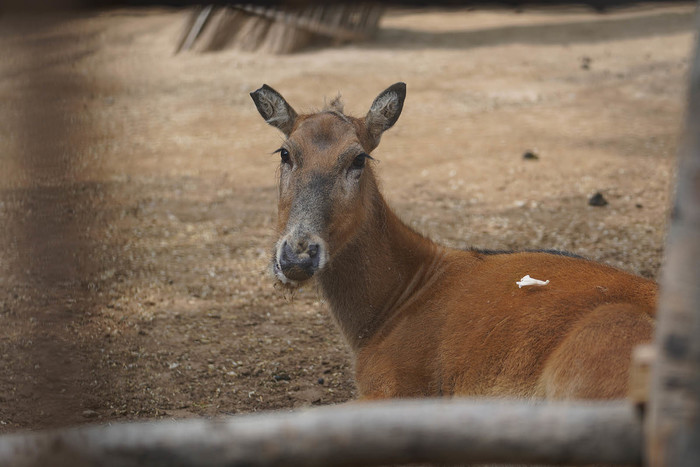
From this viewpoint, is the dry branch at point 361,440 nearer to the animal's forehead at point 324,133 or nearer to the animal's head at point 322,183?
the animal's head at point 322,183

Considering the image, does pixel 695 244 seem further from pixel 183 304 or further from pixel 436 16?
pixel 436 16

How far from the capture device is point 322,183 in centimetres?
414

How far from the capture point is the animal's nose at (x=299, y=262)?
12.5 feet

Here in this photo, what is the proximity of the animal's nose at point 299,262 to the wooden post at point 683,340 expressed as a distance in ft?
7.37

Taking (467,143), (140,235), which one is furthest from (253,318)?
(467,143)

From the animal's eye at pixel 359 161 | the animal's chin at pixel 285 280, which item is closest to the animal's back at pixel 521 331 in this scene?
the animal's chin at pixel 285 280

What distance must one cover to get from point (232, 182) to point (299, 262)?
16.5 ft

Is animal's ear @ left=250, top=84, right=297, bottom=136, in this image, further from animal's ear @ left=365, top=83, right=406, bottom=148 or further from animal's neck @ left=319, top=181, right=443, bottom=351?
animal's neck @ left=319, top=181, right=443, bottom=351

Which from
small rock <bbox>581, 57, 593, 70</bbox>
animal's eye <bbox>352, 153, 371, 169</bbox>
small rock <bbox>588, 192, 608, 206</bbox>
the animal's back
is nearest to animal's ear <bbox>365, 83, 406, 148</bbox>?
animal's eye <bbox>352, 153, 371, 169</bbox>

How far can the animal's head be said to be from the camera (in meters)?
3.89

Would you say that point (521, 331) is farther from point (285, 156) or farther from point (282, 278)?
point (285, 156)

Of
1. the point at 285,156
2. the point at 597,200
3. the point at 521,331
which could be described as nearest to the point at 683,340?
the point at 521,331

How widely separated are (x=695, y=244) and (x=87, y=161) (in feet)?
27.9

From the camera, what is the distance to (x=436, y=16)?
58.3 ft
